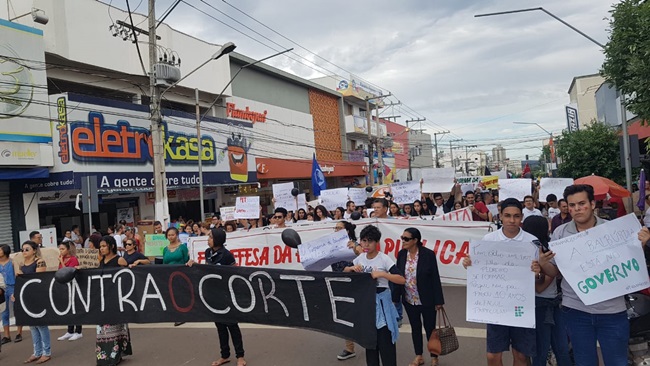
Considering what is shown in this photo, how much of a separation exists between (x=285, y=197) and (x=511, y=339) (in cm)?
1059

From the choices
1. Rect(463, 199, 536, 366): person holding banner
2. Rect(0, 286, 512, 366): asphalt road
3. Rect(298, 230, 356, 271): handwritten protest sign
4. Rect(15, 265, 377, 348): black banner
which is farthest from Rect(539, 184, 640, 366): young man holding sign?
Rect(298, 230, 356, 271): handwritten protest sign

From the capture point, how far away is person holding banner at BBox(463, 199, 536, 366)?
4.05 metres

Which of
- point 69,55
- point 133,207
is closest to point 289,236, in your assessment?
point 69,55

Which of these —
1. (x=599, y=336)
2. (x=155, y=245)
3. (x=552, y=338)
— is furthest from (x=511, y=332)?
(x=155, y=245)

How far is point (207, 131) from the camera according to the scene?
2477 centimetres

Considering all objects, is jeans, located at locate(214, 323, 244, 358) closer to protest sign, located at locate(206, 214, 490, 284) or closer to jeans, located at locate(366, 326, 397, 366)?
jeans, located at locate(366, 326, 397, 366)

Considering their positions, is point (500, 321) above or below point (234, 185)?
below

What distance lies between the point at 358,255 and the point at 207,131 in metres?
20.6

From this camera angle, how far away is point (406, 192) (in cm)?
1373

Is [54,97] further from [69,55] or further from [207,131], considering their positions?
[207,131]

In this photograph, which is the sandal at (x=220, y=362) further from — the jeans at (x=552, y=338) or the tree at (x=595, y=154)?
the tree at (x=595, y=154)

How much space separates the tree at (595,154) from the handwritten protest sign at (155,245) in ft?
65.1

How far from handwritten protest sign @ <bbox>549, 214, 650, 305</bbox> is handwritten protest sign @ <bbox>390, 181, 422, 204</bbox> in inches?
394

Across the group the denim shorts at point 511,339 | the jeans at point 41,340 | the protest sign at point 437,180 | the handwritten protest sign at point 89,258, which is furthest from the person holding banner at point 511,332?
the protest sign at point 437,180
